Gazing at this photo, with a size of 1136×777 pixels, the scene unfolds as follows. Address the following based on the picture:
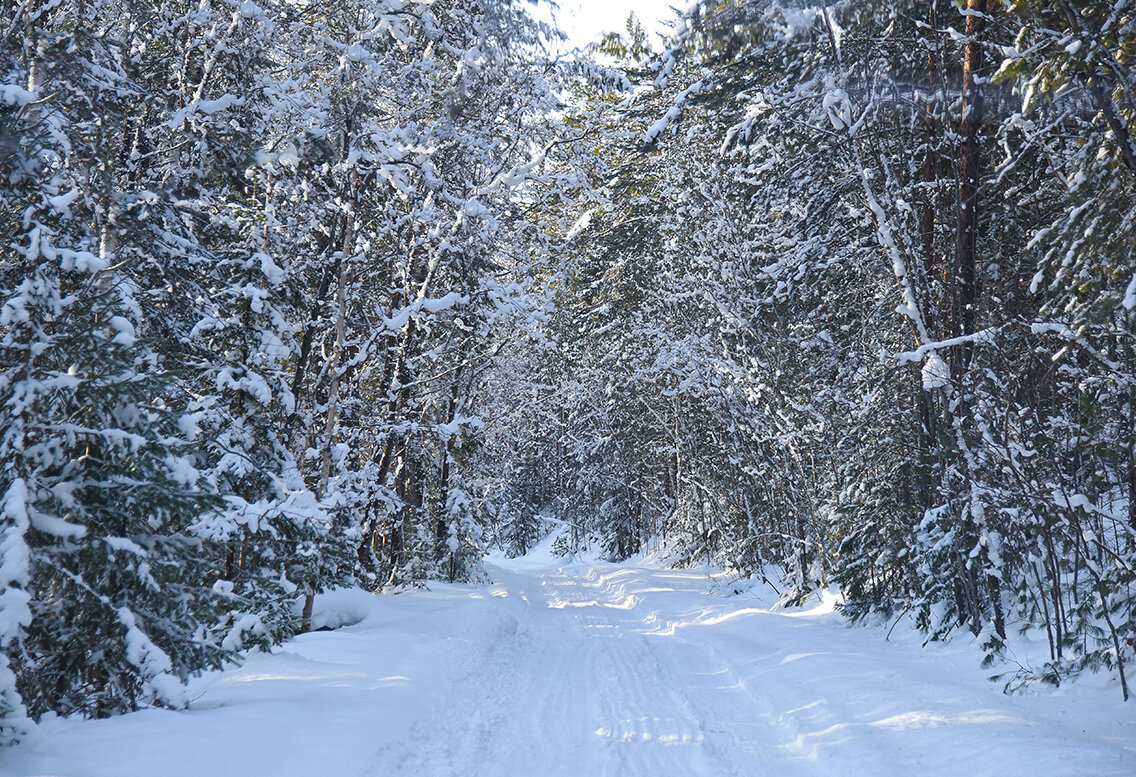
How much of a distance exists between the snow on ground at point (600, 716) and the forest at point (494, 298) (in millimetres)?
479

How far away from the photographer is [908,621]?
1025 centimetres

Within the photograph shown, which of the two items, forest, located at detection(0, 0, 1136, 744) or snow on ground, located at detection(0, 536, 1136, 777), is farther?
forest, located at detection(0, 0, 1136, 744)

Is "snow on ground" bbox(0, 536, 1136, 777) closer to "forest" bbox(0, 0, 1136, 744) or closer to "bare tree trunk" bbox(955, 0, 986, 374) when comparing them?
"forest" bbox(0, 0, 1136, 744)

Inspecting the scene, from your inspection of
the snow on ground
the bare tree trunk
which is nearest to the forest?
the bare tree trunk

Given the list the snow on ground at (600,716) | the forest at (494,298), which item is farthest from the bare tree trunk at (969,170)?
the snow on ground at (600,716)

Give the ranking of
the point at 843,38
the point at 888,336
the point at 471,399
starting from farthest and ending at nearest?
the point at 471,399, the point at 888,336, the point at 843,38

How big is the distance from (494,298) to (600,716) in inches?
338

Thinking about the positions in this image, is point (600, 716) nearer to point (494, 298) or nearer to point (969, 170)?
point (969, 170)

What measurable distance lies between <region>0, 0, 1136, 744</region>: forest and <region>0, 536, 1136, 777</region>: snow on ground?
479mm

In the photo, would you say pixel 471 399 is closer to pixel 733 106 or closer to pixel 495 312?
pixel 495 312

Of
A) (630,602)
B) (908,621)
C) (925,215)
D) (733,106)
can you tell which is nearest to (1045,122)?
(925,215)

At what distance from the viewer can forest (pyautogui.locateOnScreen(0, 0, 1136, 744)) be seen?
4988 millimetres

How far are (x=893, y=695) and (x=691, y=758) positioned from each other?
231 cm

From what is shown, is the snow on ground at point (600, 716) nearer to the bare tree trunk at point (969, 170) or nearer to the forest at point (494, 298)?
the forest at point (494, 298)
